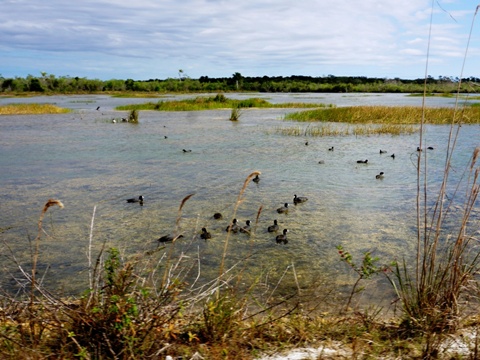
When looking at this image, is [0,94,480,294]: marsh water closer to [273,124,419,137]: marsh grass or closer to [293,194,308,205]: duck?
[293,194,308,205]: duck

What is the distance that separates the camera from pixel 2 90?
347ft

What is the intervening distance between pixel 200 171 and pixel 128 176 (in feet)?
8.22

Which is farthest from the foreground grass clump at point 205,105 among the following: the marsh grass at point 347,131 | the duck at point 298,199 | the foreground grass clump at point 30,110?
the duck at point 298,199

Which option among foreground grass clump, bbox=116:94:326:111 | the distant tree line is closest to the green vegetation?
the distant tree line

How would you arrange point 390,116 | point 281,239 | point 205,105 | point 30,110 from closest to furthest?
point 281,239 < point 390,116 < point 30,110 < point 205,105

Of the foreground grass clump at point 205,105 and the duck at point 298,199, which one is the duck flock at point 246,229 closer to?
the duck at point 298,199

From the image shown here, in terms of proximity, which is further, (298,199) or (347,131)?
(347,131)

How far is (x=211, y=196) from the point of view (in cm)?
1258

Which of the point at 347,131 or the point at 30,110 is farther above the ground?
the point at 30,110

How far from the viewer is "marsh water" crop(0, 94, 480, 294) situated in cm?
804

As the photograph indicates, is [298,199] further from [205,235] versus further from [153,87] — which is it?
[153,87]

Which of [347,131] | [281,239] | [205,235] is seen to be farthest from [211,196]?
[347,131]

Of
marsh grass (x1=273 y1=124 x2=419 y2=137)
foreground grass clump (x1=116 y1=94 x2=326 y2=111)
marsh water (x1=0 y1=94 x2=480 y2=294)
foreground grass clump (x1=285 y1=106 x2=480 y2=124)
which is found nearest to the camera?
marsh water (x1=0 y1=94 x2=480 y2=294)

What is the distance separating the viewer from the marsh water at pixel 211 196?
8039mm
